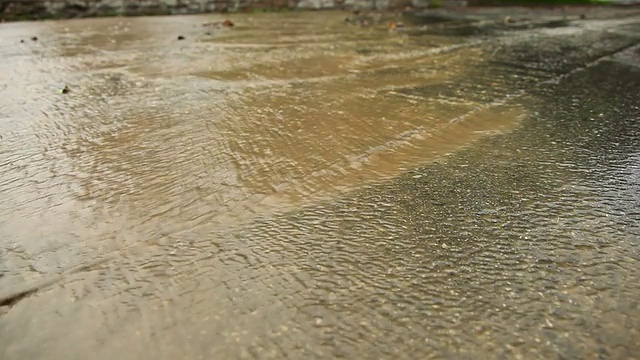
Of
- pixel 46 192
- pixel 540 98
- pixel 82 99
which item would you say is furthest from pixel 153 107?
pixel 540 98

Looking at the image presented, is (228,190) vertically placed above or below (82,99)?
below

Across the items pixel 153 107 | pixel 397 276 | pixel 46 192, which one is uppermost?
pixel 153 107

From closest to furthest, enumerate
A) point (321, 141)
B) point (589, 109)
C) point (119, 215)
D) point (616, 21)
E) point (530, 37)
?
point (119, 215)
point (321, 141)
point (589, 109)
point (530, 37)
point (616, 21)

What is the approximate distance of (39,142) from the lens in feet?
6.84

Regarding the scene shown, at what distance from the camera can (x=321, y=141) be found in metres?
2.08

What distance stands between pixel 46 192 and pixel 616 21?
7909mm

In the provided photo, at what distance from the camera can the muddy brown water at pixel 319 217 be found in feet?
3.42

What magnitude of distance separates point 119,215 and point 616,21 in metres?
7.82

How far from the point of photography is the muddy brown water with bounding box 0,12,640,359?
3.42ft

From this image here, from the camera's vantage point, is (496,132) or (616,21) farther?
(616,21)

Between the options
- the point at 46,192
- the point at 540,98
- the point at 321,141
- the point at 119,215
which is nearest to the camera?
the point at 119,215

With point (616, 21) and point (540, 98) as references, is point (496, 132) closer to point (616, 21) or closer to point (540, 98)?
point (540, 98)

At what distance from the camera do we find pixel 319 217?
1.49 m

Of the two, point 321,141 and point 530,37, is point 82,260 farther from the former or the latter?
point 530,37
